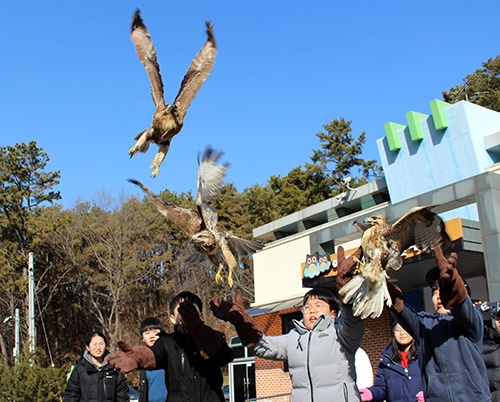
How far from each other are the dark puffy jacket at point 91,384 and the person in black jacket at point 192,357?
1738mm

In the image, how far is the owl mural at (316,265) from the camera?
58.4ft

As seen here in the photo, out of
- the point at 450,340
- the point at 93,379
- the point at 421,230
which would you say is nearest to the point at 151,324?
the point at 93,379

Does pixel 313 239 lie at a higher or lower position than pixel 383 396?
higher

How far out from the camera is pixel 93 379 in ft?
18.3

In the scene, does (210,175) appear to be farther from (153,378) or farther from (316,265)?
(316,265)

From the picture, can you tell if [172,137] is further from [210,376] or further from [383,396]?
[383,396]

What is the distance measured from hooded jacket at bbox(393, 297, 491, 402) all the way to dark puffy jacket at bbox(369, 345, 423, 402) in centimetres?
89

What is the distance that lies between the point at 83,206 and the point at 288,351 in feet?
120

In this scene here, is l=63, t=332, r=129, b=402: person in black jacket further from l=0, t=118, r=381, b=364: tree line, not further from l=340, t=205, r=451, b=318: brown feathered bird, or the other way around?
l=0, t=118, r=381, b=364: tree line

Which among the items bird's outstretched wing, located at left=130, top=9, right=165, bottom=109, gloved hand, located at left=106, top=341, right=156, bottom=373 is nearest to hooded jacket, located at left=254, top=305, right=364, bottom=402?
gloved hand, located at left=106, top=341, right=156, bottom=373

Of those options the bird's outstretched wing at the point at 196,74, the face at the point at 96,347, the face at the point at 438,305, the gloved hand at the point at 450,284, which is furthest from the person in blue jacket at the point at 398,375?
the face at the point at 96,347

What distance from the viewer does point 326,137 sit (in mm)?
41438

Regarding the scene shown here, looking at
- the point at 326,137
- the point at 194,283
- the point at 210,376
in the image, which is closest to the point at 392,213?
the point at 210,376

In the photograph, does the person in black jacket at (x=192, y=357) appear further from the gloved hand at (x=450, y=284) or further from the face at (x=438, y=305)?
the gloved hand at (x=450, y=284)
